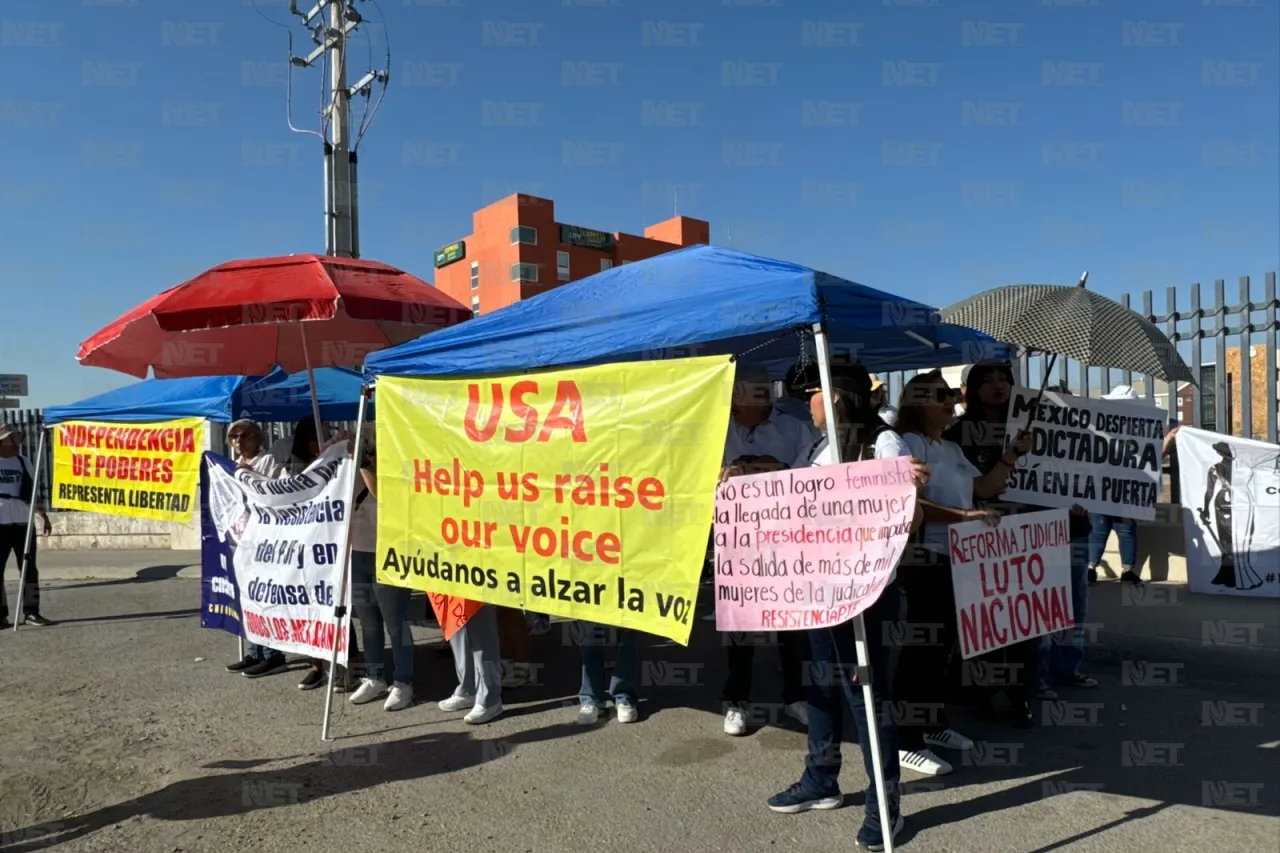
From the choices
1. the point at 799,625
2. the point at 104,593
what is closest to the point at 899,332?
the point at 799,625

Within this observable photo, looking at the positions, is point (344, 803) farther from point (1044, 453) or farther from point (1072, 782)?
point (1044, 453)

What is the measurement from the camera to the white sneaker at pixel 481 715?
4688mm

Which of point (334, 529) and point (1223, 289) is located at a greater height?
point (1223, 289)

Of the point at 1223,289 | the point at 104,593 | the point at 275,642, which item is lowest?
the point at 104,593

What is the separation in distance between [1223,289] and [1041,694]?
167 inches

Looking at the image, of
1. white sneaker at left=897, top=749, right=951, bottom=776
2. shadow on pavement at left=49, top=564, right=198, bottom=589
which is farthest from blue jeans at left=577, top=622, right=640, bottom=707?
shadow on pavement at left=49, top=564, right=198, bottom=589

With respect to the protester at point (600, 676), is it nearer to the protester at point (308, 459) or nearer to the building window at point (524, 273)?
the protester at point (308, 459)

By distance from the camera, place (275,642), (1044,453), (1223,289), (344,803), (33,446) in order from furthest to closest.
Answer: (33,446)
(1223,289)
(275,642)
(1044,453)
(344,803)

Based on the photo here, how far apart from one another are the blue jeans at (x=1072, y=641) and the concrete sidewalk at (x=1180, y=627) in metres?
0.67

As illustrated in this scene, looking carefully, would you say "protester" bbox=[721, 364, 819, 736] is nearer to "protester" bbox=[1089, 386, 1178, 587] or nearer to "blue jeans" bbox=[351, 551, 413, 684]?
"blue jeans" bbox=[351, 551, 413, 684]

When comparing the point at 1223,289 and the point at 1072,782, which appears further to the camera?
the point at 1223,289

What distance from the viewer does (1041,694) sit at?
4.90m

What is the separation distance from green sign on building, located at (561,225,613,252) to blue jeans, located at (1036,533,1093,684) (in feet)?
192

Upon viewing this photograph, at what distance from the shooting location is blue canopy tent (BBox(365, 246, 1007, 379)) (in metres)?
3.46
